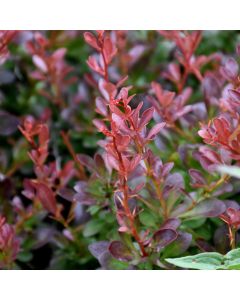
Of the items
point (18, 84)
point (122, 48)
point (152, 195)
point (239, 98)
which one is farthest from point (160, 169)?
point (18, 84)

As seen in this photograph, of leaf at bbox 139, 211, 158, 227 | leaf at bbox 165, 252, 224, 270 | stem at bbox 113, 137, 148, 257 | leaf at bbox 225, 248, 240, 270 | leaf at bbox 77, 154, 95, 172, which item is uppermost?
leaf at bbox 77, 154, 95, 172

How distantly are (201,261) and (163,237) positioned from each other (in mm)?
83

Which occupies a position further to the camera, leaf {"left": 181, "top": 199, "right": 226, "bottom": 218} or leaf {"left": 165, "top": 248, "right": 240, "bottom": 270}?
leaf {"left": 181, "top": 199, "right": 226, "bottom": 218}

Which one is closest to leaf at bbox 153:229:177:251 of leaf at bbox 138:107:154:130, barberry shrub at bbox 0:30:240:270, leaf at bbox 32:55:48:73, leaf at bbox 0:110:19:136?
barberry shrub at bbox 0:30:240:270

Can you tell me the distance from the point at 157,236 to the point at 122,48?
26.6 inches

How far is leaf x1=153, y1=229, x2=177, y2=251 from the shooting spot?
860mm

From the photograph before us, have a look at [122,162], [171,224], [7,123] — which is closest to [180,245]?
[171,224]

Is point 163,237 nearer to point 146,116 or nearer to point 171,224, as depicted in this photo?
point 171,224

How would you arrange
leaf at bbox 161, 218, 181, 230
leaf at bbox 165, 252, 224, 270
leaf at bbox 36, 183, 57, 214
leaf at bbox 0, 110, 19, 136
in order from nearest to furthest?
leaf at bbox 165, 252, 224, 270 → leaf at bbox 161, 218, 181, 230 → leaf at bbox 36, 183, 57, 214 → leaf at bbox 0, 110, 19, 136

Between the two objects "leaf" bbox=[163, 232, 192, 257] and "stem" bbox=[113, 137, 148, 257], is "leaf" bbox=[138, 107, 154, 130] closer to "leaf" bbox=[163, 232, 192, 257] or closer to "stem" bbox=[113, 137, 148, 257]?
"stem" bbox=[113, 137, 148, 257]

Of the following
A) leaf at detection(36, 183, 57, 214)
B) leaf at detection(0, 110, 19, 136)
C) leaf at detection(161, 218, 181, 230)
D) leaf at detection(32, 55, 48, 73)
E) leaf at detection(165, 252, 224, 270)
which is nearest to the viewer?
leaf at detection(165, 252, 224, 270)

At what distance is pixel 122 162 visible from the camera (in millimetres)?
795

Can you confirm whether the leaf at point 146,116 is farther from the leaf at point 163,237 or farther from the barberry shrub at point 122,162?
the leaf at point 163,237

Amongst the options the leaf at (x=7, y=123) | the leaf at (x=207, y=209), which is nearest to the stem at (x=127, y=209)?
the leaf at (x=207, y=209)
